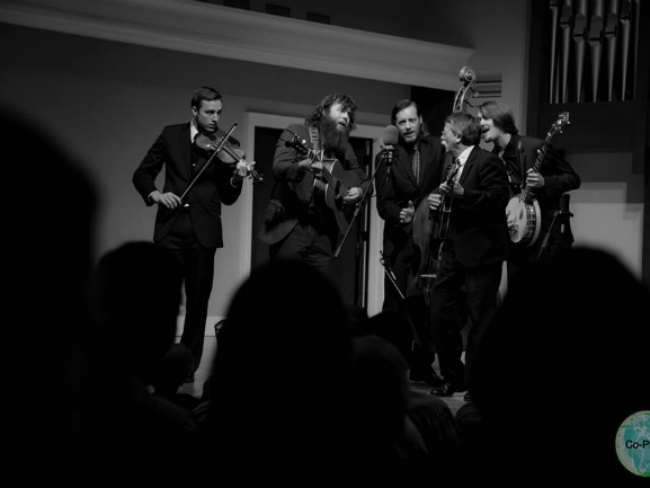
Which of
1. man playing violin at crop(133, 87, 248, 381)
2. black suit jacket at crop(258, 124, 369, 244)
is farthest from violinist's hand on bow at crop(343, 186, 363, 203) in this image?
man playing violin at crop(133, 87, 248, 381)

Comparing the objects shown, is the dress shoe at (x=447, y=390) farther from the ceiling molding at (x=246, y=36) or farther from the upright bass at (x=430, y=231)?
the ceiling molding at (x=246, y=36)

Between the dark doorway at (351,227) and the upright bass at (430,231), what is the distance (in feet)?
7.89

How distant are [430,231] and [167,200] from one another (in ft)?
4.66

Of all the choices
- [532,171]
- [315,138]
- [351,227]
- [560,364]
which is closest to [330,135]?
[315,138]

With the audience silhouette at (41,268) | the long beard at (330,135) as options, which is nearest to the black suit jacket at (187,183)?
the long beard at (330,135)

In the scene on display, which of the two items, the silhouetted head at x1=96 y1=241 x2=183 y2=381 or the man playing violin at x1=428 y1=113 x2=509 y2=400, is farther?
the man playing violin at x1=428 y1=113 x2=509 y2=400

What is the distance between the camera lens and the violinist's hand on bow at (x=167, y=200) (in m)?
4.53

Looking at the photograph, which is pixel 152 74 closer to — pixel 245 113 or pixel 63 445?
pixel 245 113

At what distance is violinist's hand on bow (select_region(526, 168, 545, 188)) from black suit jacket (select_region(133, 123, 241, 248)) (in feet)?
5.98

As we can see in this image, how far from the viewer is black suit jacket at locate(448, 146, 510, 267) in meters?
4.18

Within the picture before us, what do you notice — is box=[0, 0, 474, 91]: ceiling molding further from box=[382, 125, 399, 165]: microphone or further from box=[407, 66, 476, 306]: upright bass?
box=[407, 66, 476, 306]: upright bass

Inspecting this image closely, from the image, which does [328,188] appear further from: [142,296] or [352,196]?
[142,296]

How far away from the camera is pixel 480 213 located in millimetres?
4273

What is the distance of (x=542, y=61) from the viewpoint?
23.4 feet
